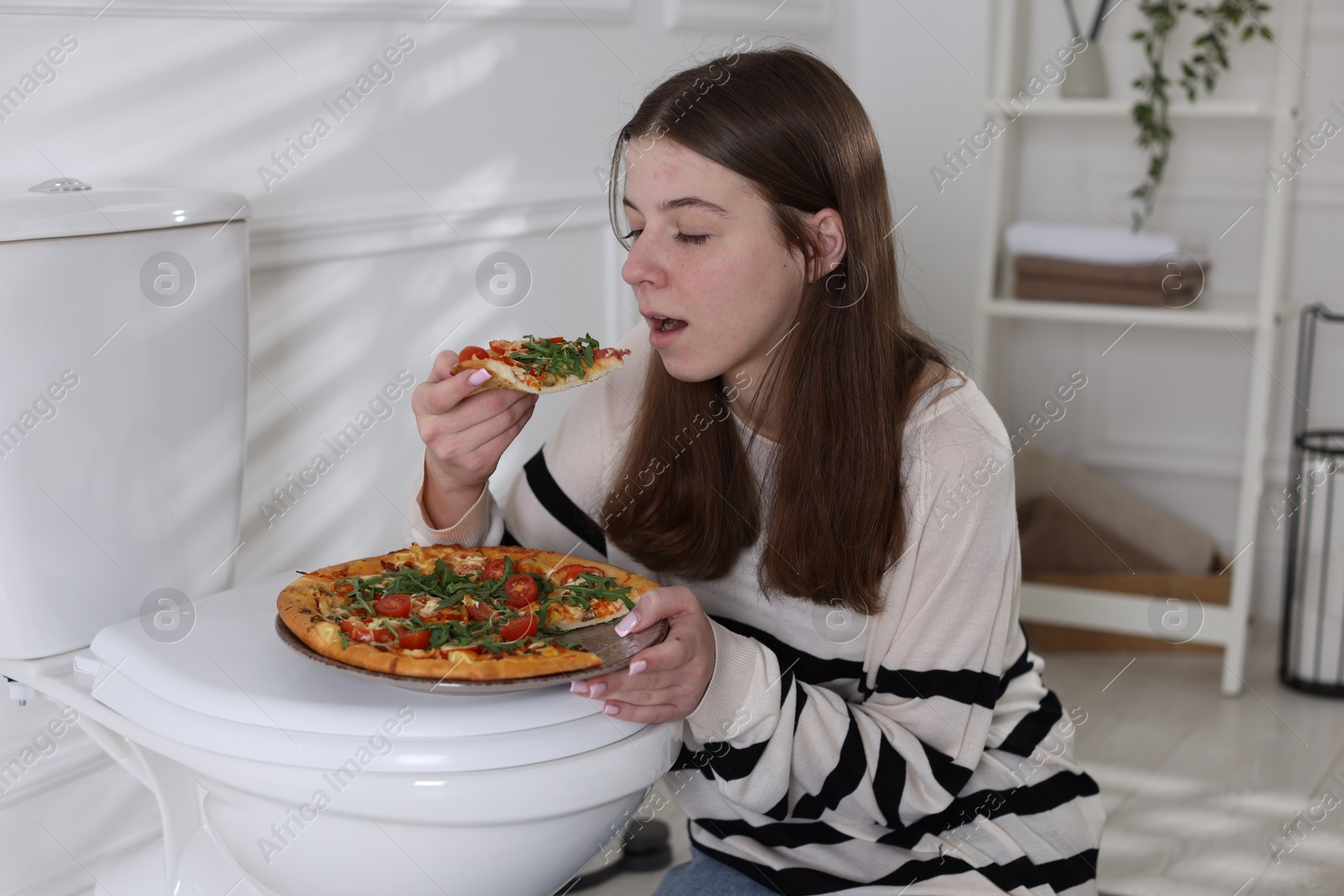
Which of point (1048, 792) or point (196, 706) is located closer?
point (196, 706)

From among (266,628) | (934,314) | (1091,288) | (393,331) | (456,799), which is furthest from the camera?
(934,314)

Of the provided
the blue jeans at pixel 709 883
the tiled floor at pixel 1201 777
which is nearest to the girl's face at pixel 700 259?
the blue jeans at pixel 709 883

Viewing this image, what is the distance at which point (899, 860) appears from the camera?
1.06m

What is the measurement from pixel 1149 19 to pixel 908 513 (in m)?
1.83

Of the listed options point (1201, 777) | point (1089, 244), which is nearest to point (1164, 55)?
point (1089, 244)

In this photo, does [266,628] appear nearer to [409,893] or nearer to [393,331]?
[409,893]

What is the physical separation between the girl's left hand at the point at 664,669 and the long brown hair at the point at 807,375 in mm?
195

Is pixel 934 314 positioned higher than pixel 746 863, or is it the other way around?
pixel 934 314

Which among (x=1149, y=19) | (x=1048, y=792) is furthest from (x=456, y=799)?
(x=1149, y=19)

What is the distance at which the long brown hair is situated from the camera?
3.41 feet

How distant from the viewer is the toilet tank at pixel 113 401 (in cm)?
104

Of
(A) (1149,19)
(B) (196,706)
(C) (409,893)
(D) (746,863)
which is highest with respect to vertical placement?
(A) (1149,19)

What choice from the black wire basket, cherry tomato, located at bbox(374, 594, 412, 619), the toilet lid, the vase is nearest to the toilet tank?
the toilet lid

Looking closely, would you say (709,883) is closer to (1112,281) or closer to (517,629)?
(517,629)
